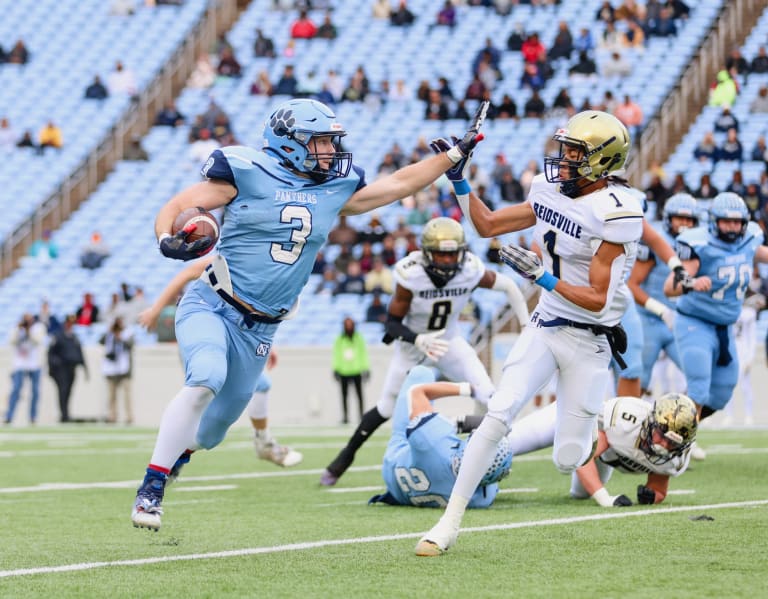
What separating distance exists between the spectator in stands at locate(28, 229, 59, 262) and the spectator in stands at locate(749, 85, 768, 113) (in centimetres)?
1110

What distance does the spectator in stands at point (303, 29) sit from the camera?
1040 inches

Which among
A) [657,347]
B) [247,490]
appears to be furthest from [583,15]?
[247,490]

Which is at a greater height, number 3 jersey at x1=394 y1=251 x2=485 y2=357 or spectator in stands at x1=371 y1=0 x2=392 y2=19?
spectator in stands at x1=371 y1=0 x2=392 y2=19

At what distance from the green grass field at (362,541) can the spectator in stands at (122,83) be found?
665 inches

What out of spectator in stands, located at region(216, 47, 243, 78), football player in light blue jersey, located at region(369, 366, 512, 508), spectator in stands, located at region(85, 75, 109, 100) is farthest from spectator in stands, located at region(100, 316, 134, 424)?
football player in light blue jersey, located at region(369, 366, 512, 508)

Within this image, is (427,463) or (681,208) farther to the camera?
(681,208)

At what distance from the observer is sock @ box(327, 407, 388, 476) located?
30.2ft

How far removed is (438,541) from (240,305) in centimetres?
137

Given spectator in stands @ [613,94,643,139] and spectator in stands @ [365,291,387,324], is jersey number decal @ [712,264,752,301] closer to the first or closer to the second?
spectator in stands @ [365,291,387,324]

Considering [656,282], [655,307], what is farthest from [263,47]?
[655,307]

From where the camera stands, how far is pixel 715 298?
31.2ft

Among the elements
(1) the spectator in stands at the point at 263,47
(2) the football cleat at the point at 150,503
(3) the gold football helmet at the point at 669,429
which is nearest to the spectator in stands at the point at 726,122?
(1) the spectator in stands at the point at 263,47

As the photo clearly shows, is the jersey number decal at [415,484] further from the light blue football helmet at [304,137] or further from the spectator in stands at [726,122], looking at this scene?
the spectator in stands at [726,122]

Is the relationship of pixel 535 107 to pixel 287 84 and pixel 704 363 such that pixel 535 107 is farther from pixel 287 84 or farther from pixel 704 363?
pixel 704 363
